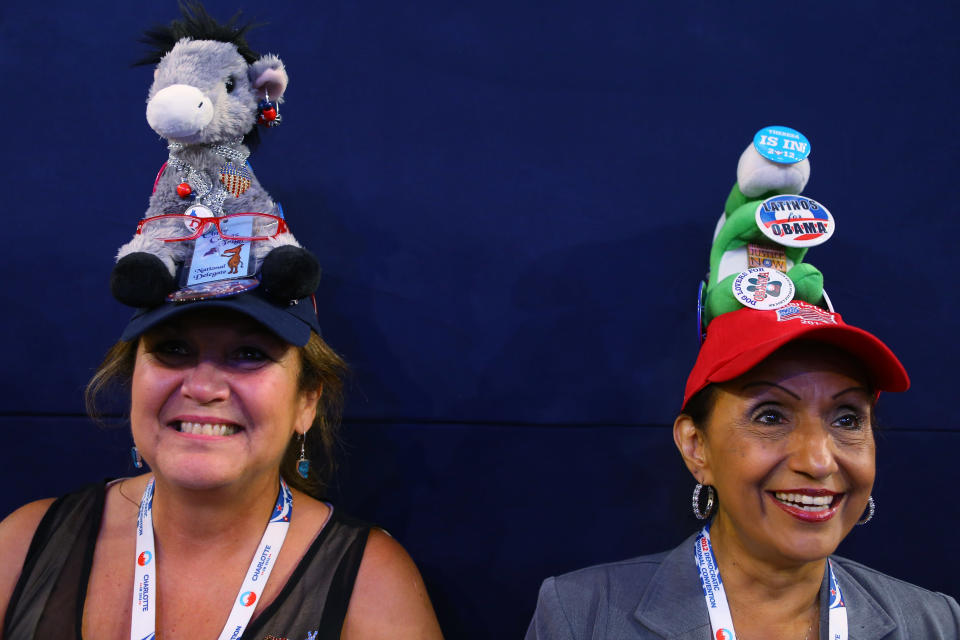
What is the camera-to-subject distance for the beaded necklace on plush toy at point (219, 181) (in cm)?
151

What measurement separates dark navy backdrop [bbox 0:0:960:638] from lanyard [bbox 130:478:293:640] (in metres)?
0.33

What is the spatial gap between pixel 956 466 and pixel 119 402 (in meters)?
1.86

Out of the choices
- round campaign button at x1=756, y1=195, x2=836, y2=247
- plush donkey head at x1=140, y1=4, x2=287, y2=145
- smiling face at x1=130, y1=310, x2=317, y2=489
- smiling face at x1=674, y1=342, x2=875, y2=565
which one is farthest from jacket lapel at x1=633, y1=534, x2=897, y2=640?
plush donkey head at x1=140, y1=4, x2=287, y2=145

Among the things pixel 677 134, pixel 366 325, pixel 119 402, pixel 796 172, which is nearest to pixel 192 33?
pixel 366 325

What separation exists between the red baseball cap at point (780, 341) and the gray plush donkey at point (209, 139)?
0.71 m

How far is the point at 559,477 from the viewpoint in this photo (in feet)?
5.87

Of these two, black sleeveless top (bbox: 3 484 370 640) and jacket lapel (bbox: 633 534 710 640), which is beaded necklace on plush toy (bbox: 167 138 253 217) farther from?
jacket lapel (bbox: 633 534 710 640)

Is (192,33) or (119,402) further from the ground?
(192,33)

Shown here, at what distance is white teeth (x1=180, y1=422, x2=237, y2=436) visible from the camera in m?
1.39

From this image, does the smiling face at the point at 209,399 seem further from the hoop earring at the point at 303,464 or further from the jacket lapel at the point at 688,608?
the jacket lapel at the point at 688,608

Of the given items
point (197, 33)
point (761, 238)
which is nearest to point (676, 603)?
point (761, 238)

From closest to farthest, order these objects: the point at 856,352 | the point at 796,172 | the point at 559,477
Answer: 1. the point at 856,352
2. the point at 796,172
3. the point at 559,477

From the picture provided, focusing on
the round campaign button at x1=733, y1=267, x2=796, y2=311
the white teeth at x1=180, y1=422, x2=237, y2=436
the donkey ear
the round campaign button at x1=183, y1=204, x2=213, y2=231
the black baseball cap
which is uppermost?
the donkey ear

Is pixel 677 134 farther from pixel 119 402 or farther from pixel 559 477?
pixel 119 402
